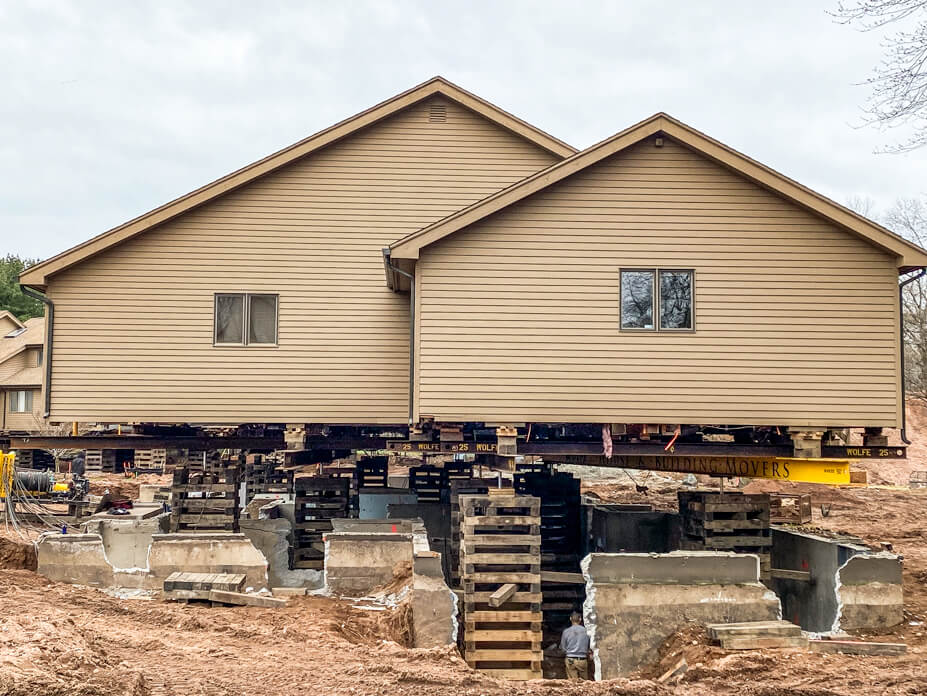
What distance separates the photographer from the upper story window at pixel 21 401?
4459 centimetres

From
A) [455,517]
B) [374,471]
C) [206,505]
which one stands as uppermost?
[374,471]

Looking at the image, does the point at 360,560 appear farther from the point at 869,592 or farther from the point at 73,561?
the point at 869,592

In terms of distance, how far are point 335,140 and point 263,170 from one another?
1.54m

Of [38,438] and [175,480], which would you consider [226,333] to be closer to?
[175,480]

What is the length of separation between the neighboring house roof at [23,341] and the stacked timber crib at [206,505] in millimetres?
30522

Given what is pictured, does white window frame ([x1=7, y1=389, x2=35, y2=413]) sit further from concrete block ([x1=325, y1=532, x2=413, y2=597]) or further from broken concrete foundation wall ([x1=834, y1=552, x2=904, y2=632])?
broken concrete foundation wall ([x1=834, y1=552, x2=904, y2=632])

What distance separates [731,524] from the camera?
14453 mm

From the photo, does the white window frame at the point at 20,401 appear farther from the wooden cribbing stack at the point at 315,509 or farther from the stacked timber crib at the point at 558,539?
the stacked timber crib at the point at 558,539

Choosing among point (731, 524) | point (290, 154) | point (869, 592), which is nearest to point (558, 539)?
point (731, 524)

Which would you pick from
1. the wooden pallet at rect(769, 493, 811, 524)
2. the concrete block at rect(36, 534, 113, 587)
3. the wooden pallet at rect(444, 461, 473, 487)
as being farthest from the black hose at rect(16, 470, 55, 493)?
the wooden pallet at rect(769, 493, 811, 524)

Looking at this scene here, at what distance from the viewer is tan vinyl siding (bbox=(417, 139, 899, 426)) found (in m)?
13.0

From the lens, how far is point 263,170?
15.5m

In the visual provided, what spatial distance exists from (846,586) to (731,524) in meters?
2.04

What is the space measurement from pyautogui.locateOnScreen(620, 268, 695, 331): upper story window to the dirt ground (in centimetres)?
474
